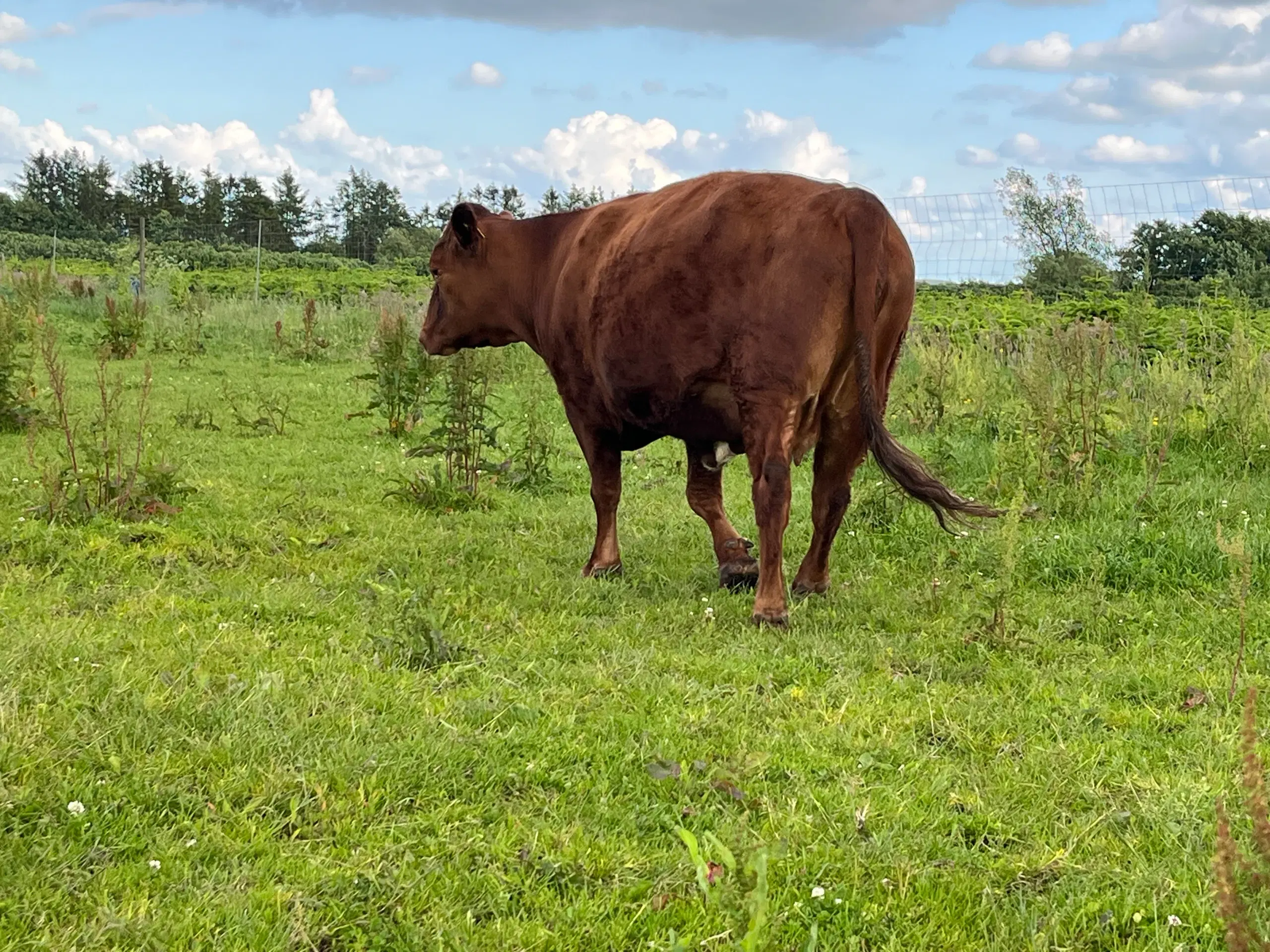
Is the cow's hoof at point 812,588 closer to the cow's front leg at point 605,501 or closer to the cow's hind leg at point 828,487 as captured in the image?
the cow's hind leg at point 828,487

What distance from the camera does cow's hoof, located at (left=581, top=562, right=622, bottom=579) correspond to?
5.53 meters

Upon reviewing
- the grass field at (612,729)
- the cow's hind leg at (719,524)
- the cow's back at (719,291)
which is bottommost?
the grass field at (612,729)

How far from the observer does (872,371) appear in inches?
182

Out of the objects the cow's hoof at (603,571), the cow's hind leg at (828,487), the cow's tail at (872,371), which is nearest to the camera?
the cow's tail at (872,371)

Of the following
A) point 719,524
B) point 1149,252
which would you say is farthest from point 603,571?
point 1149,252

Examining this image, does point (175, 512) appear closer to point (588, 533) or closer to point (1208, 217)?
point (588, 533)

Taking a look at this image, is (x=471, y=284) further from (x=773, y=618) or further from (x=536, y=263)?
(x=773, y=618)

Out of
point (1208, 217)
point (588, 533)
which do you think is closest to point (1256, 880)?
point (588, 533)

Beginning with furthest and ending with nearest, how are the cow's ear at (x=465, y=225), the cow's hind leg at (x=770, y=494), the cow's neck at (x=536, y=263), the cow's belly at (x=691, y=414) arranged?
the cow's ear at (x=465, y=225) → the cow's neck at (x=536, y=263) → the cow's belly at (x=691, y=414) → the cow's hind leg at (x=770, y=494)

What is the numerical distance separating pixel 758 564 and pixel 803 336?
4.27 feet

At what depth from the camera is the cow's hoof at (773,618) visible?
4.68 meters

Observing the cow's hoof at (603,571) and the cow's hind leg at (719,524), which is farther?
the cow's hoof at (603,571)

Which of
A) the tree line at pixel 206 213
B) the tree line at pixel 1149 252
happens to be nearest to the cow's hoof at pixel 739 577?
the tree line at pixel 1149 252

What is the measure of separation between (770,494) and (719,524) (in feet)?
3.87
